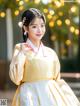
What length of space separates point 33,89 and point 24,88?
0.20 feet

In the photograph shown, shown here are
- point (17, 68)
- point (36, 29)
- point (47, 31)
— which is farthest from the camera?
point (47, 31)

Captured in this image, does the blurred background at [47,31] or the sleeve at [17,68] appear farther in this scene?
the blurred background at [47,31]

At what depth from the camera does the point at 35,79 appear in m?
3.15

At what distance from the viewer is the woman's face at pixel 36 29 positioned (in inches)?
125

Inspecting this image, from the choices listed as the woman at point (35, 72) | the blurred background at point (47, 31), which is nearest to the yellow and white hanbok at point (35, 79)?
the woman at point (35, 72)

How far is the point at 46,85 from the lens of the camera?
10.4 feet

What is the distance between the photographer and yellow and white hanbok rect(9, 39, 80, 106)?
10.2 ft

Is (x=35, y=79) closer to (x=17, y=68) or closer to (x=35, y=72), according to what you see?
(x=35, y=72)

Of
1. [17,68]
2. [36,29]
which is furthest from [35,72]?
[36,29]

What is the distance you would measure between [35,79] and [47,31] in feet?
27.6

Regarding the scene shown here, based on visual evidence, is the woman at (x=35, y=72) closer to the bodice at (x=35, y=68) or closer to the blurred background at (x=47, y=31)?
the bodice at (x=35, y=68)

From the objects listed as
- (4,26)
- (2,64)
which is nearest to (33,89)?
(4,26)

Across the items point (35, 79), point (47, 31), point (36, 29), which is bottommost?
point (47, 31)

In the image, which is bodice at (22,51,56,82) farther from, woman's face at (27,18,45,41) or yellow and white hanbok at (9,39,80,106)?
woman's face at (27,18,45,41)
